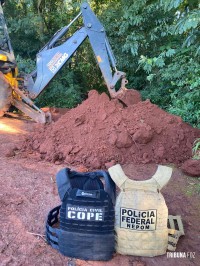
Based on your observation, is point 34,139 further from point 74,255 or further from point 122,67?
point 122,67

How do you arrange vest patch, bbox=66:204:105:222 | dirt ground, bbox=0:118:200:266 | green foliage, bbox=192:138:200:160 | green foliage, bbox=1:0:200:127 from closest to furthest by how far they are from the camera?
vest patch, bbox=66:204:105:222, dirt ground, bbox=0:118:200:266, green foliage, bbox=192:138:200:160, green foliage, bbox=1:0:200:127

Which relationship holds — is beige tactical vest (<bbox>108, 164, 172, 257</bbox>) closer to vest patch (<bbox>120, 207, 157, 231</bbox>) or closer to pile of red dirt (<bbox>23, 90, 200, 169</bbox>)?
vest patch (<bbox>120, 207, 157, 231</bbox>)

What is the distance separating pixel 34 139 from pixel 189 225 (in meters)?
3.20

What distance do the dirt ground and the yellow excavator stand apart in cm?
196

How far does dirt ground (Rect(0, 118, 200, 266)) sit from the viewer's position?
274 centimetres

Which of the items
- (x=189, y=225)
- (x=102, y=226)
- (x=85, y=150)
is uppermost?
(x=102, y=226)

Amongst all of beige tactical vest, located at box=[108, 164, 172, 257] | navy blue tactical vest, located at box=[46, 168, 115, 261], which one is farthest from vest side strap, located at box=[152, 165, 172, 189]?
navy blue tactical vest, located at box=[46, 168, 115, 261]

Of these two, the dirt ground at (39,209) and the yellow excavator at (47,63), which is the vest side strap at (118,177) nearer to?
the dirt ground at (39,209)

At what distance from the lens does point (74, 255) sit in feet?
8.96

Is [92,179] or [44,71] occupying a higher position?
[92,179]

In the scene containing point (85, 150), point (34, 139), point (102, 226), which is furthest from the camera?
point (34, 139)

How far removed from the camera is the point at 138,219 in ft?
8.91

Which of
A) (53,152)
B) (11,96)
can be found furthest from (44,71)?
(53,152)

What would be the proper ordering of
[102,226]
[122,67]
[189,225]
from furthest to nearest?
[122,67] < [189,225] < [102,226]
